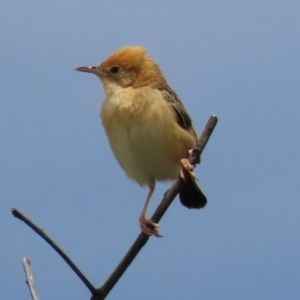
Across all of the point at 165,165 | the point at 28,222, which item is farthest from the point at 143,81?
the point at 28,222

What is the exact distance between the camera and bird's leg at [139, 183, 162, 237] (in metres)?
4.66

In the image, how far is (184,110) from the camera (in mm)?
6500

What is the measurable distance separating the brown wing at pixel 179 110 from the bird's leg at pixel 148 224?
81 centimetres

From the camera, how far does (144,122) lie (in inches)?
236

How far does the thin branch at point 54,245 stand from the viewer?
3.19 m

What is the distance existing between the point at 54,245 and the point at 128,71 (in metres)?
3.64

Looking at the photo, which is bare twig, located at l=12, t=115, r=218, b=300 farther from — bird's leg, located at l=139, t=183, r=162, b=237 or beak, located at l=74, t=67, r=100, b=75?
beak, located at l=74, t=67, r=100, b=75

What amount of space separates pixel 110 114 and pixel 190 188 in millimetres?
1064

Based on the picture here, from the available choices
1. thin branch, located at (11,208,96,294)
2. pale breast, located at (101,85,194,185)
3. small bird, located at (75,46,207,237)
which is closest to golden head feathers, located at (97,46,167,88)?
small bird, located at (75,46,207,237)

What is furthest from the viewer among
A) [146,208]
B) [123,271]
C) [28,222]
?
[146,208]

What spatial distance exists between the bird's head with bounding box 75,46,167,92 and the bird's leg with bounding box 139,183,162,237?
106cm

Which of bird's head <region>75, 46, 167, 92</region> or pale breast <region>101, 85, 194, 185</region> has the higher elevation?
bird's head <region>75, 46, 167, 92</region>

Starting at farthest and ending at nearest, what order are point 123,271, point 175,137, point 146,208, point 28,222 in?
point 146,208
point 175,137
point 123,271
point 28,222

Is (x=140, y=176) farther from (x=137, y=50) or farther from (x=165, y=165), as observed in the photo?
(x=137, y=50)
